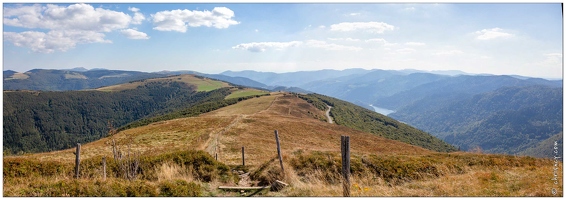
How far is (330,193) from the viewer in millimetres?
9258

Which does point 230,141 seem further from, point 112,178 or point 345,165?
point 345,165

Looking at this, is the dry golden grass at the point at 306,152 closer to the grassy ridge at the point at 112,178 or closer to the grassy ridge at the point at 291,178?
the grassy ridge at the point at 291,178

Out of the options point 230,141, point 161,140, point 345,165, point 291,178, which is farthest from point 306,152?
point 161,140

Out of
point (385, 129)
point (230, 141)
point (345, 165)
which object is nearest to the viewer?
point (345, 165)

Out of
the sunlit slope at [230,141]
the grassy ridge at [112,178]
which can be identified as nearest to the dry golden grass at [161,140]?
the sunlit slope at [230,141]

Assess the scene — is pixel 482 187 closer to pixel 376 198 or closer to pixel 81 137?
pixel 376 198

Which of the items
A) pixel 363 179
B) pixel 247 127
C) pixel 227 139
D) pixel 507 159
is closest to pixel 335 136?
pixel 247 127

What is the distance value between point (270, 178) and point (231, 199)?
2.89 metres

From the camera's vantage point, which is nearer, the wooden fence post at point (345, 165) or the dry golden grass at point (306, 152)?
the wooden fence post at point (345, 165)

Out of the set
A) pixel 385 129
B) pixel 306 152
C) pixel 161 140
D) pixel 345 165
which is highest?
pixel 345 165

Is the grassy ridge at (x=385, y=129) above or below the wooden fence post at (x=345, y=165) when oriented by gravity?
below

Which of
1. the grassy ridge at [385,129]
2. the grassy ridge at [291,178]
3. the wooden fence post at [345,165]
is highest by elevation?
the wooden fence post at [345,165]

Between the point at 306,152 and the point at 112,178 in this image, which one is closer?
the point at 112,178

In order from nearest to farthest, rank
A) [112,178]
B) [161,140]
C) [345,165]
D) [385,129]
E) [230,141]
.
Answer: [345,165]
[112,178]
[230,141]
[161,140]
[385,129]
